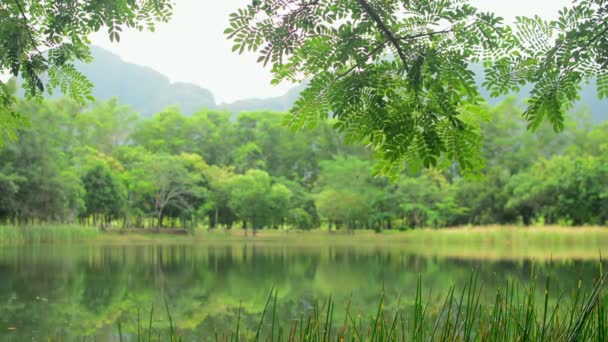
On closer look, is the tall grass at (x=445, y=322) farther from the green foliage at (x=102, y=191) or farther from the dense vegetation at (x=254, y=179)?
the green foliage at (x=102, y=191)

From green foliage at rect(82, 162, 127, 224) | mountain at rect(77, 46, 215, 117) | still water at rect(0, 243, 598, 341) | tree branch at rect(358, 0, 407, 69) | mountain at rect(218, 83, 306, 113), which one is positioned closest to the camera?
tree branch at rect(358, 0, 407, 69)

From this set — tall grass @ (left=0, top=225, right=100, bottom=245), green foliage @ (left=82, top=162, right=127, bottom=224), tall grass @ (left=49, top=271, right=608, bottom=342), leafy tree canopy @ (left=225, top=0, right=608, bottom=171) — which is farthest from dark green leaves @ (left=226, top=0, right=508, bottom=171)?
green foliage @ (left=82, top=162, right=127, bottom=224)

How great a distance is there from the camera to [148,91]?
118 meters

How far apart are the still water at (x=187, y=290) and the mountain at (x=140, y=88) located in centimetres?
9959

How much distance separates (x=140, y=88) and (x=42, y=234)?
10480 centimetres

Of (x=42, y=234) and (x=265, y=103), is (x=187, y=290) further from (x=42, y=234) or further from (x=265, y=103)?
(x=265, y=103)

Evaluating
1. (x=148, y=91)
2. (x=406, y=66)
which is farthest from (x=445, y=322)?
(x=148, y=91)

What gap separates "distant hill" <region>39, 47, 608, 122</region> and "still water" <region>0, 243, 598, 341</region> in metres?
95.7

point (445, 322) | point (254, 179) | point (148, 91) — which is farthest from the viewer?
point (148, 91)

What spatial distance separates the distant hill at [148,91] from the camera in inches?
4304

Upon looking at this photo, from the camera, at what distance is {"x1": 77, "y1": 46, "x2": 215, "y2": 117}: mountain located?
112 metres

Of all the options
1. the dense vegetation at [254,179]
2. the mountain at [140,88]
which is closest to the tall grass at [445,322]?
the dense vegetation at [254,179]

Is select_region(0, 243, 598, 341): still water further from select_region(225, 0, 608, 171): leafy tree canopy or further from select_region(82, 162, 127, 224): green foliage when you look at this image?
select_region(82, 162, 127, 224): green foliage

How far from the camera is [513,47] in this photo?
248cm
